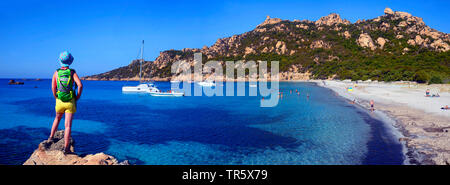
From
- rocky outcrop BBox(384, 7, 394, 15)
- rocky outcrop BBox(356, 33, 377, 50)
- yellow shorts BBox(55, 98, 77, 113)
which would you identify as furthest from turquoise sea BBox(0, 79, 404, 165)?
rocky outcrop BBox(384, 7, 394, 15)

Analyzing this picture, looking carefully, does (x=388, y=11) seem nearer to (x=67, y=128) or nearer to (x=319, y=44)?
(x=319, y=44)

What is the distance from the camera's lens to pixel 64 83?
21.3 feet

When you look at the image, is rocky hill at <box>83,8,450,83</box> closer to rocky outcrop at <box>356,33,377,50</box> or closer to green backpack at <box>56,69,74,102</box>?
rocky outcrop at <box>356,33,377,50</box>

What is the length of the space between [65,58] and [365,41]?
154m

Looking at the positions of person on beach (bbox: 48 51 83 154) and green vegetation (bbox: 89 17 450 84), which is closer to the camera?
person on beach (bbox: 48 51 83 154)

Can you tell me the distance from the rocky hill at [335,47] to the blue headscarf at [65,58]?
275 feet

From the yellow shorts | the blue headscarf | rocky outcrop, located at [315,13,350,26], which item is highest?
rocky outcrop, located at [315,13,350,26]

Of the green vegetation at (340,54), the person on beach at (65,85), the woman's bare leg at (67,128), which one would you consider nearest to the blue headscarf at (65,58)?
the person on beach at (65,85)

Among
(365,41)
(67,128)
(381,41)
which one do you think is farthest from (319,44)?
(67,128)

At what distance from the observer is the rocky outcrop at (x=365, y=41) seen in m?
132

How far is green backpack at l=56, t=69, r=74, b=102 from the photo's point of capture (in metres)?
6.46

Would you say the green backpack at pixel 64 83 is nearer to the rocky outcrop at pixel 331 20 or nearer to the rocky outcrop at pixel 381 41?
the rocky outcrop at pixel 381 41

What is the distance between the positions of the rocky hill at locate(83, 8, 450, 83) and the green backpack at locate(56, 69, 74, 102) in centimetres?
8375
